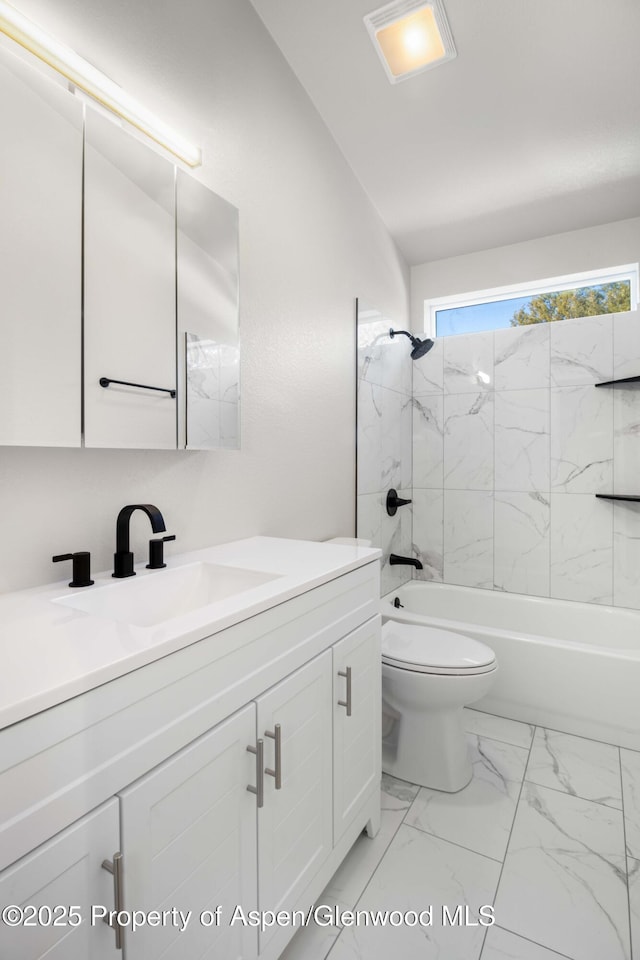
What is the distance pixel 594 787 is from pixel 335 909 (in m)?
1.07

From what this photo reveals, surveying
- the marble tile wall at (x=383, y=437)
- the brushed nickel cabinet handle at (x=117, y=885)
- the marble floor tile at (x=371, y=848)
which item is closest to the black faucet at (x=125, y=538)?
the brushed nickel cabinet handle at (x=117, y=885)

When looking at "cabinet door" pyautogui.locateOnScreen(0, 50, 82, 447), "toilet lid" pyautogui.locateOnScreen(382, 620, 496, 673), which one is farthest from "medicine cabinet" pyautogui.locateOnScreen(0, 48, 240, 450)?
"toilet lid" pyautogui.locateOnScreen(382, 620, 496, 673)

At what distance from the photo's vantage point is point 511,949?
113 centimetres

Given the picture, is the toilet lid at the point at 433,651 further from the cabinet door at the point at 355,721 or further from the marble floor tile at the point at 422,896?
the marble floor tile at the point at 422,896

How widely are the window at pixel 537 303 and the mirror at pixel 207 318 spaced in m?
2.02

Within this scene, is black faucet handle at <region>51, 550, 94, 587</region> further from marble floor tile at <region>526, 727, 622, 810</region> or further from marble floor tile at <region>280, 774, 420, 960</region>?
marble floor tile at <region>526, 727, 622, 810</region>

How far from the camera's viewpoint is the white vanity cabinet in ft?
1.83

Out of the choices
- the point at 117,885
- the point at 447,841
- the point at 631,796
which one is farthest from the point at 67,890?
the point at 631,796

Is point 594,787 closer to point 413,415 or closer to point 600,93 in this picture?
point 413,415

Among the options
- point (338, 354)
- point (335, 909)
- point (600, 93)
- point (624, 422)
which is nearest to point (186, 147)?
point (338, 354)

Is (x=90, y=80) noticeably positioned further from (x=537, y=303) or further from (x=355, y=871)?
(x=537, y=303)

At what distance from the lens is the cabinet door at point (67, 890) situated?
1.73 feet

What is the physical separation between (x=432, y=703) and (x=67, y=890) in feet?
4.46

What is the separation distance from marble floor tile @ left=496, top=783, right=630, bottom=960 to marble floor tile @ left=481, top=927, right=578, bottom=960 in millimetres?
18
